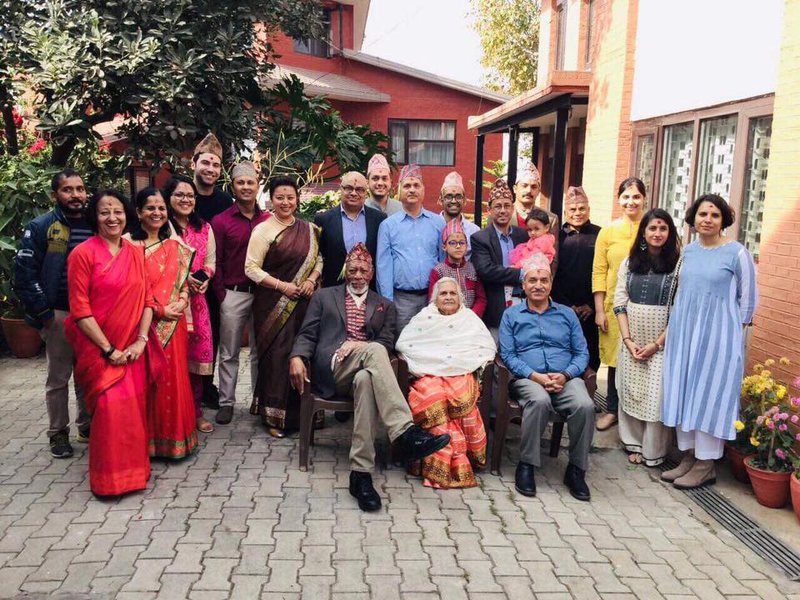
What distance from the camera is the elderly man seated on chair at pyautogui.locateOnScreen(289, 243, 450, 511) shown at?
4.40 meters

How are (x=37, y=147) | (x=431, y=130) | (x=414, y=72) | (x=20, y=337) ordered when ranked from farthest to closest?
(x=431, y=130)
(x=414, y=72)
(x=37, y=147)
(x=20, y=337)

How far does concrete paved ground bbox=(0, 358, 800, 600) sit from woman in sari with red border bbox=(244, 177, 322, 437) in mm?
467

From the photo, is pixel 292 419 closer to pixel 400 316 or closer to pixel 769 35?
pixel 400 316

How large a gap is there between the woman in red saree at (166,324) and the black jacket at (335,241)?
43.4 inches

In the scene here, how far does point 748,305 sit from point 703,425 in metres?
0.85

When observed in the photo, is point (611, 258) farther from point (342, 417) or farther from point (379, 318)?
point (342, 417)

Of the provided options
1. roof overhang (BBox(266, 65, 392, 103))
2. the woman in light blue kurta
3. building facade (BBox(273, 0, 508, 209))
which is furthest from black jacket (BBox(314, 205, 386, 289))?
building facade (BBox(273, 0, 508, 209))

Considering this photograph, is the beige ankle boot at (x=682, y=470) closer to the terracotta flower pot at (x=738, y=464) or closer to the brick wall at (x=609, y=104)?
the terracotta flower pot at (x=738, y=464)

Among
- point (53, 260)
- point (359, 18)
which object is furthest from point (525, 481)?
point (359, 18)

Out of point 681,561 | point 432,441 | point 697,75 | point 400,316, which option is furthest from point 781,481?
point 697,75

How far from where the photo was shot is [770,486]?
436 cm

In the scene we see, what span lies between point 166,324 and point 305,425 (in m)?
1.17

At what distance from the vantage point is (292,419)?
5410 millimetres

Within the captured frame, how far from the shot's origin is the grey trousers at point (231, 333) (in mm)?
5469
